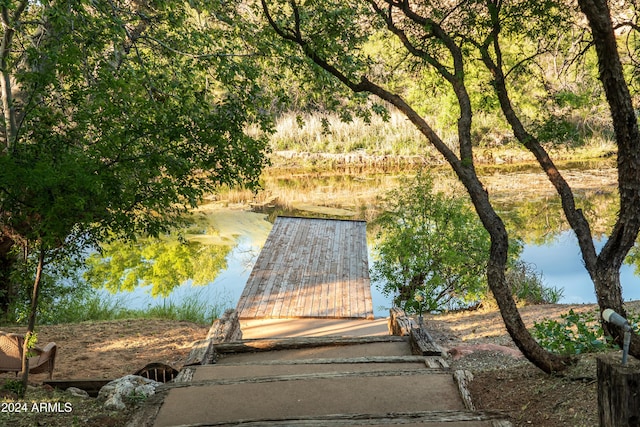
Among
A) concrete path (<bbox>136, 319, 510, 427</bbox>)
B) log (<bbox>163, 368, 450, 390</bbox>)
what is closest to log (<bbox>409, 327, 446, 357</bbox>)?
concrete path (<bbox>136, 319, 510, 427</bbox>)

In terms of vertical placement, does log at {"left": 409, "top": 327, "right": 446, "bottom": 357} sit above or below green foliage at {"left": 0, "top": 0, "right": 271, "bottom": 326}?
below

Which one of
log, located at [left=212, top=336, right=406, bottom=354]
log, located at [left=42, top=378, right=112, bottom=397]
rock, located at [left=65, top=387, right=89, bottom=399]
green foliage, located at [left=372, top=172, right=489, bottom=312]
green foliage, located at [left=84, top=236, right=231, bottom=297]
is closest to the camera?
rock, located at [left=65, top=387, right=89, bottom=399]

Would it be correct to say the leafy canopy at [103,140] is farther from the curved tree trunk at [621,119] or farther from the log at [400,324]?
the curved tree trunk at [621,119]

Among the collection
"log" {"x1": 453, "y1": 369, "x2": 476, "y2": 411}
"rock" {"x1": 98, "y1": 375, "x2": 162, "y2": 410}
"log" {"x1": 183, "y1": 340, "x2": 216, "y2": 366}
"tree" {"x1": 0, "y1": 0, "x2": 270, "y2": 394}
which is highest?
"tree" {"x1": 0, "y1": 0, "x2": 270, "y2": 394}

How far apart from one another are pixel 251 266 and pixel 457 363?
7840mm

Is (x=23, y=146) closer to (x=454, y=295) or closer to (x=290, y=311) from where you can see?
(x=290, y=311)

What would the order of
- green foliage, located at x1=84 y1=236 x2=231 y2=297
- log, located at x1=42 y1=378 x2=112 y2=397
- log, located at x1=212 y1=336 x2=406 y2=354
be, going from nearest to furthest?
log, located at x1=42 y1=378 x2=112 y2=397
log, located at x1=212 y1=336 x2=406 y2=354
green foliage, located at x1=84 y1=236 x2=231 y2=297

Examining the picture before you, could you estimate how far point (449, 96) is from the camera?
16.3 meters

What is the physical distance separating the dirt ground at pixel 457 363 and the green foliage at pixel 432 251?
1.64 feet

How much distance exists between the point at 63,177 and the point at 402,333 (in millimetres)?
3705

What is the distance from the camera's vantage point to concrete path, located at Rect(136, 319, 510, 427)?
308 centimetres


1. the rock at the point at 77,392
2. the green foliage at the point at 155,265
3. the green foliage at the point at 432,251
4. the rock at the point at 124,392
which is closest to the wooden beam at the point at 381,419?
the rock at the point at 124,392

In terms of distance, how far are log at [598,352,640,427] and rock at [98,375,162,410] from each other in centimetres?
329

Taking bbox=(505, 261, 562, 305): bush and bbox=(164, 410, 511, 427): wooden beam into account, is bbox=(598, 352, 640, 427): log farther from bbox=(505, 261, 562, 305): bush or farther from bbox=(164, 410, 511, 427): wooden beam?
bbox=(505, 261, 562, 305): bush
